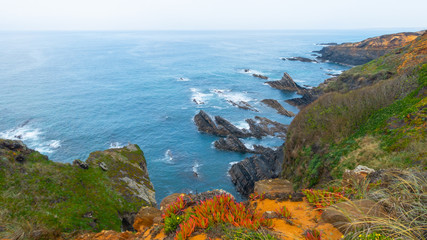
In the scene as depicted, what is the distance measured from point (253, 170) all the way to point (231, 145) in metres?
9.56

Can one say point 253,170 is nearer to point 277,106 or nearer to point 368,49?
point 277,106

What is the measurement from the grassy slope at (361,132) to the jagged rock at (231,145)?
61.3 ft

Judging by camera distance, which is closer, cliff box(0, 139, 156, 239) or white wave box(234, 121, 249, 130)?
cliff box(0, 139, 156, 239)

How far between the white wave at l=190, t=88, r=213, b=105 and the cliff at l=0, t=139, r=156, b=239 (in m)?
44.4

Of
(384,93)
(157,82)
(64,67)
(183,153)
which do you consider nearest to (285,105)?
(183,153)

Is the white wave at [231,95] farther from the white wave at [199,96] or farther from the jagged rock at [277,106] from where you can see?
the jagged rock at [277,106]

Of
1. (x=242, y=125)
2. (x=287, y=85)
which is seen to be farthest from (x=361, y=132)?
(x=287, y=85)

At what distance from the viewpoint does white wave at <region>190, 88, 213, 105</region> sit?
70.1 meters

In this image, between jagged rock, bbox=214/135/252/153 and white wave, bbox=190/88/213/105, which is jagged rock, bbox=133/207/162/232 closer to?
jagged rock, bbox=214/135/252/153

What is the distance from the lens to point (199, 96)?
74.6 metres

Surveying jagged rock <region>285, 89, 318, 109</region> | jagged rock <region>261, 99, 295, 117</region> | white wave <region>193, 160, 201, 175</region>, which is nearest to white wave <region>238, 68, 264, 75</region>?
jagged rock <region>285, 89, 318, 109</region>

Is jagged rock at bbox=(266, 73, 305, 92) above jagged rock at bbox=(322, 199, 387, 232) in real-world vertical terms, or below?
below

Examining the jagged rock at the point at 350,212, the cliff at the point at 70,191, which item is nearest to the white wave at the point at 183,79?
the cliff at the point at 70,191

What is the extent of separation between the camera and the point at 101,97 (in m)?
72.5
